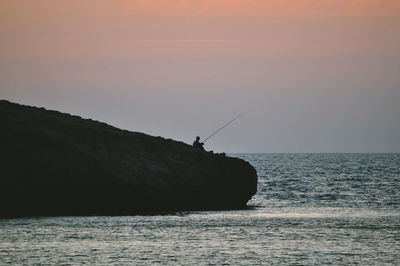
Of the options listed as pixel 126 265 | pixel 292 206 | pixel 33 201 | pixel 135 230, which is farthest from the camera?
pixel 292 206

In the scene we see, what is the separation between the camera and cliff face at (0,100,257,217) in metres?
35.5

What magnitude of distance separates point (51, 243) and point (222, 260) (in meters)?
5.93

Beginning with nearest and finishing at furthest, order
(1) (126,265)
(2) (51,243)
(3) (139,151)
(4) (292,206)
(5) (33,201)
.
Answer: (1) (126,265) → (2) (51,243) → (5) (33,201) → (3) (139,151) → (4) (292,206)

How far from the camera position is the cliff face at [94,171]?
35.5 meters

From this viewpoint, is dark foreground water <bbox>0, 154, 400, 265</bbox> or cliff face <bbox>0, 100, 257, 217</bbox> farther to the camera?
cliff face <bbox>0, 100, 257, 217</bbox>

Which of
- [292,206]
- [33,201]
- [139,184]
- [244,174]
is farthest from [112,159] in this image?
[292,206]

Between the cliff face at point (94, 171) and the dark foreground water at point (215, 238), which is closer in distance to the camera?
the dark foreground water at point (215, 238)

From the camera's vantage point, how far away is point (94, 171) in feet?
119

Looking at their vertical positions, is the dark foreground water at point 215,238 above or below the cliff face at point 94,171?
below

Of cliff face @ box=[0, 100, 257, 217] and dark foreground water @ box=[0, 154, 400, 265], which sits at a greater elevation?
cliff face @ box=[0, 100, 257, 217]

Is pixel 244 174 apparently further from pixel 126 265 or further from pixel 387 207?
pixel 126 265

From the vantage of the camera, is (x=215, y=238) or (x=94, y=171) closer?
(x=215, y=238)

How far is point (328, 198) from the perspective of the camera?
161ft

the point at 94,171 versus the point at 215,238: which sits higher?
the point at 94,171
